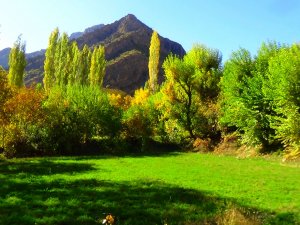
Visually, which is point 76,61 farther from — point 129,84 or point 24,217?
point 129,84

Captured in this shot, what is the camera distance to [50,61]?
7825 centimetres

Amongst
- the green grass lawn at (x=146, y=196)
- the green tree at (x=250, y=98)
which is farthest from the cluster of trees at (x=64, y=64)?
the green grass lawn at (x=146, y=196)

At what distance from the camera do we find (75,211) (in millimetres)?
13961

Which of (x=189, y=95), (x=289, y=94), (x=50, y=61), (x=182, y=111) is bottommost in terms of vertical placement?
(x=182, y=111)

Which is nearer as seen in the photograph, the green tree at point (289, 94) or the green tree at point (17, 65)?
the green tree at point (289, 94)

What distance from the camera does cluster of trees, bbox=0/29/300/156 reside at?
33.9 meters

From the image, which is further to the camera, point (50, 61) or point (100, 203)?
point (50, 61)

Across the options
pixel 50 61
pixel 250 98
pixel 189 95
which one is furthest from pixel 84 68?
pixel 250 98

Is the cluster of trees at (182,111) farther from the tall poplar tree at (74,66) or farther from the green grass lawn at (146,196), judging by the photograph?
the tall poplar tree at (74,66)

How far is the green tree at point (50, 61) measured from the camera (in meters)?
77.3

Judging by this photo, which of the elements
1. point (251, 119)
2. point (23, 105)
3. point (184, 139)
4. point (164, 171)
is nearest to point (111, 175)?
point (164, 171)

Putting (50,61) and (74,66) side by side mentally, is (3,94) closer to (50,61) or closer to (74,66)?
(50,61)

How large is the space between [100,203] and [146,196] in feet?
8.63

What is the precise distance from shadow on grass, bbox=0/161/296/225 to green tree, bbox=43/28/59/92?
193 ft
